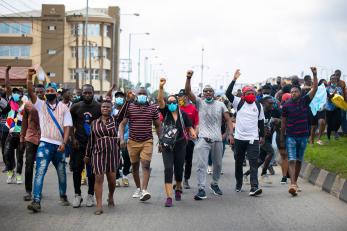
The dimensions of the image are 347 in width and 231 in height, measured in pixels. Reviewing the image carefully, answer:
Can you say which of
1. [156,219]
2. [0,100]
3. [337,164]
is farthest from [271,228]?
[0,100]

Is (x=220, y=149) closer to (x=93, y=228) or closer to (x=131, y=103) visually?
(x=131, y=103)

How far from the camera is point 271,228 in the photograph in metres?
9.80

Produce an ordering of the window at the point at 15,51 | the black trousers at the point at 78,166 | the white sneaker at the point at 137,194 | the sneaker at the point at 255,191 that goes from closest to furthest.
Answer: the black trousers at the point at 78,166 < the white sneaker at the point at 137,194 < the sneaker at the point at 255,191 < the window at the point at 15,51

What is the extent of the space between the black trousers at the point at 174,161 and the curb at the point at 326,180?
283 cm

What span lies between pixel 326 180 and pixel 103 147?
207 inches

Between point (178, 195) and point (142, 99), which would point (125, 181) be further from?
point (142, 99)

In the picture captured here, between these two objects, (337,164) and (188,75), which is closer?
(188,75)

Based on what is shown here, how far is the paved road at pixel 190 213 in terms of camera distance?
997cm

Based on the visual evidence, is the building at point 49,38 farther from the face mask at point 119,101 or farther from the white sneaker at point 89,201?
the white sneaker at point 89,201

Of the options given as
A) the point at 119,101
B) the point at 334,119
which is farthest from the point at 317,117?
the point at 119,101

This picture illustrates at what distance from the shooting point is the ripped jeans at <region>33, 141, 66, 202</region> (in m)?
11.2

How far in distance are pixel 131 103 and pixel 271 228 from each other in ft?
12.7

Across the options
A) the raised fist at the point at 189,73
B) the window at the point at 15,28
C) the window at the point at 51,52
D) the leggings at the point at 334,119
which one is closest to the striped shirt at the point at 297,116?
the raised fist at the point at 189,73

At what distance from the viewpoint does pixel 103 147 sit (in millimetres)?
11359
